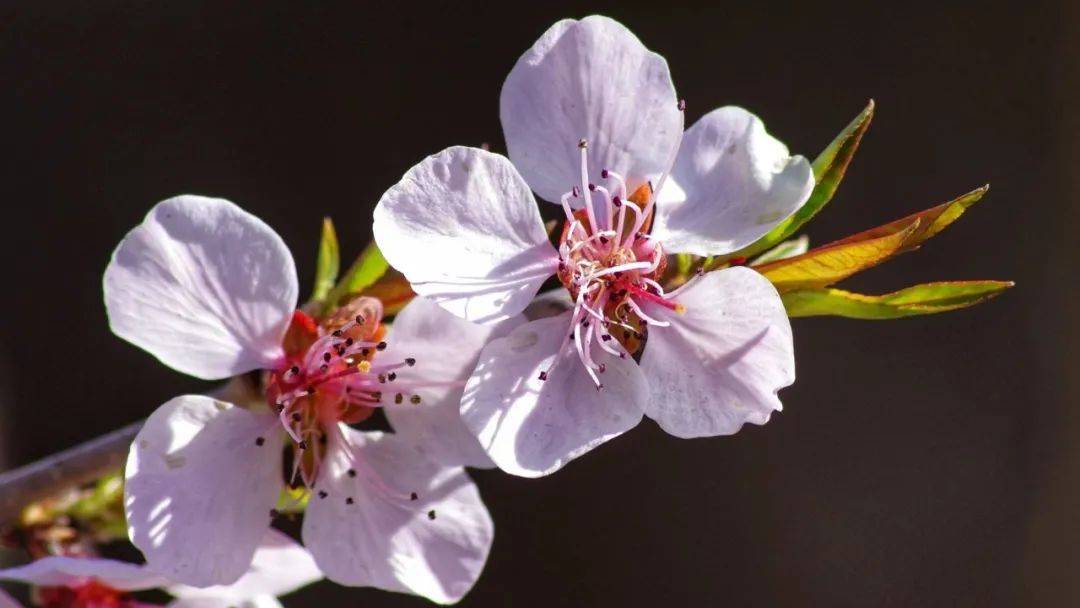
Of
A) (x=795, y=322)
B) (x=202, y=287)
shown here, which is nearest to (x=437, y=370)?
(x=202, y=287)

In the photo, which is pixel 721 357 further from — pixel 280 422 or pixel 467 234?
pixel 280 422

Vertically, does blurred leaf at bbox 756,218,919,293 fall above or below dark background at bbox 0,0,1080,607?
above

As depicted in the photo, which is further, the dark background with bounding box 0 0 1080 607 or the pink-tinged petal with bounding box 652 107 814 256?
the dark background with bounding box 0 0 1080 607

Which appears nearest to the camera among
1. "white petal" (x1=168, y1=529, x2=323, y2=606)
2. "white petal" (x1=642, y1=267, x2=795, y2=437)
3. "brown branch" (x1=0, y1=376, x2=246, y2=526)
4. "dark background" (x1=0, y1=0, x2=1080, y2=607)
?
"white petal" (x1=642, y1=267, x2=795, y2=437)

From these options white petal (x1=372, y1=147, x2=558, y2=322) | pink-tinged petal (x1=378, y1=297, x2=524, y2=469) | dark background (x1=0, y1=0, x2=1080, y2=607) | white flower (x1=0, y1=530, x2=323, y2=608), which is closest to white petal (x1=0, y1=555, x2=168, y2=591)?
white flower (x1=0, y1=530, x2=323, y2=608)

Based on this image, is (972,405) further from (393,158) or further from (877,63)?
(393,158)

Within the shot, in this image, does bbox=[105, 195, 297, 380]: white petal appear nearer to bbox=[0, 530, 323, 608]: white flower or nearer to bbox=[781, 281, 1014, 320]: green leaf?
bbox=[0, 530, 323, 608]: white flower
